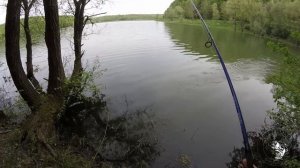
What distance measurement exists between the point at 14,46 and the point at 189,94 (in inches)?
485

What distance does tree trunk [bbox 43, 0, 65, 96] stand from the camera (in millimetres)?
10375

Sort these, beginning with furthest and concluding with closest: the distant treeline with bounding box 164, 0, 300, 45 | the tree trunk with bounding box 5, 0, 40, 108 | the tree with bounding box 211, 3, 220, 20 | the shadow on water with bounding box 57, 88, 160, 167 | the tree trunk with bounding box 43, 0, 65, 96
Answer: the tree with bounding box 211, 3, 220, 20
the distant treeline with bounding box 164, 0, 300, 45
the shadow on water with bounding box 57, 88, 160, 167
the tree trunk with bounding box 43, 0, 65, 96
the tree trunk with bounding box 5, 0, 40, 108

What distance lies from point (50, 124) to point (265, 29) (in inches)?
2012

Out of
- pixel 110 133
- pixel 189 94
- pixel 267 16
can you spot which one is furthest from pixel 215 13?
pixel 110 133

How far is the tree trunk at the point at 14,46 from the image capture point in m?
8.74

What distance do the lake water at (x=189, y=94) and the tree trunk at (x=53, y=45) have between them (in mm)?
4647

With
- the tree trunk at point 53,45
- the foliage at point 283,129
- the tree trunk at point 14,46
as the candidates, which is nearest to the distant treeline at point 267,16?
the foliage at point 283,129

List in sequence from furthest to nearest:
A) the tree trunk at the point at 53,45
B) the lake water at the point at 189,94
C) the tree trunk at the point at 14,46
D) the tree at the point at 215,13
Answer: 1. the tree at the point at 215,13
2. the lake water at the point at 189,94
3. the tree trunk at the point at 53,45
4. the tree trunk at the point at 14,46

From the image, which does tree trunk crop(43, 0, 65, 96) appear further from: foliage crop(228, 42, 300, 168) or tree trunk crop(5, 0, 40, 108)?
foliage crop(228, 42, 300, 168)

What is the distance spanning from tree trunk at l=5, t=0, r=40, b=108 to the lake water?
5.14m

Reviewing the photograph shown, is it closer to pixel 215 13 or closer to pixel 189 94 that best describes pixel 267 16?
pixel 215 13

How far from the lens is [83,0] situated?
55.6 ft

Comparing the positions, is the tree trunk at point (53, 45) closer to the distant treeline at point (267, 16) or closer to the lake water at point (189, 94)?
the lake water at point (189, 94)

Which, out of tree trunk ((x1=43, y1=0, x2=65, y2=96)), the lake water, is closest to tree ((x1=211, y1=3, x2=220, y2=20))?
the lake water
